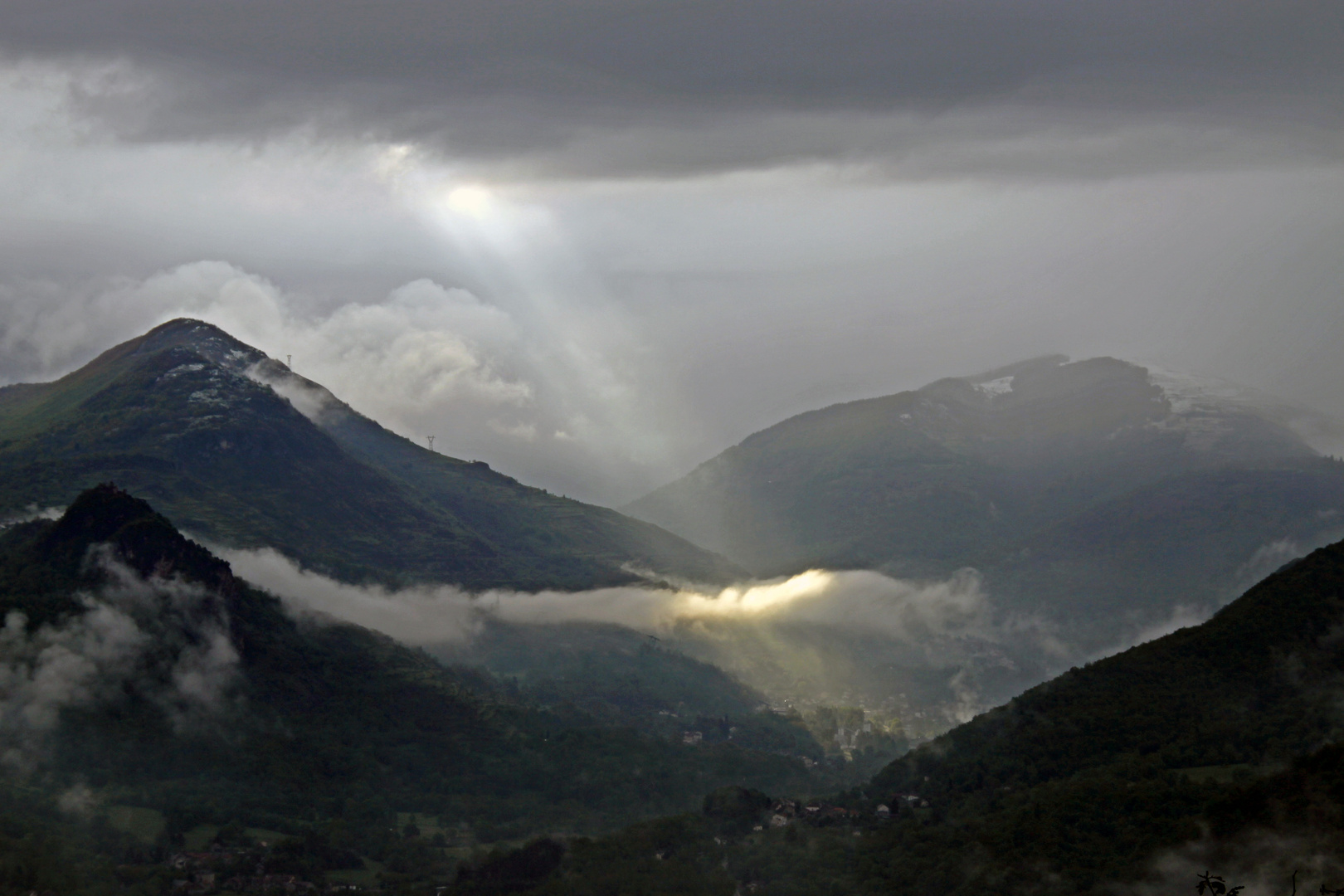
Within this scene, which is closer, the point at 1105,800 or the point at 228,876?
the point at 1105,800

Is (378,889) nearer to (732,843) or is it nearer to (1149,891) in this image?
(732,843)

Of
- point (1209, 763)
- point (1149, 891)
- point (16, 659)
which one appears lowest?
point (1149, 891)

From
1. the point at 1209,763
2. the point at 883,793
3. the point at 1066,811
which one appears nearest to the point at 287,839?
the point at 883,793

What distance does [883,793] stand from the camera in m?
182

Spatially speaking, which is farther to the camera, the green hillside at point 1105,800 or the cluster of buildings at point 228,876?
the cluster of buildings at point 228,876

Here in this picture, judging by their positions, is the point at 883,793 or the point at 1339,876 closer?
the point at 1339,876

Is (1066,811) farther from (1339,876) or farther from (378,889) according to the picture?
(378,889)

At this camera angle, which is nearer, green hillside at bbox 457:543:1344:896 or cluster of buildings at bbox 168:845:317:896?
green hillside at bbox 457:543:1344:896

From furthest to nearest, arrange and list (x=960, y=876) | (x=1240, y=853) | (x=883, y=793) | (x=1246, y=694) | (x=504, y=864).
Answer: (x=883, y=793) < (x=504, y=864) < (x=1246, y=694) < (x=960, y=876) < (x=1240, y=853)

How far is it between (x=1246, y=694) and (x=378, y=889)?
309 ft

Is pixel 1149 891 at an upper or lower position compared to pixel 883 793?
lower

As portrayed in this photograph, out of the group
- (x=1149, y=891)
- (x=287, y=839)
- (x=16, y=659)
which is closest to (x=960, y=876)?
(x=1149, y=891)

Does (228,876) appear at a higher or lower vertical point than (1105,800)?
higher

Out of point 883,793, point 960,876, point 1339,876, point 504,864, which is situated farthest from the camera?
point 883,793
